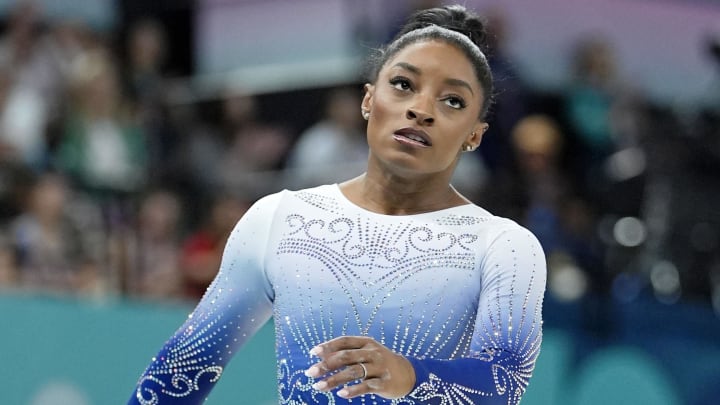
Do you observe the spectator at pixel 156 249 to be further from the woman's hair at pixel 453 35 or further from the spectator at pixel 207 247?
the woman's hair at pixel 453 35

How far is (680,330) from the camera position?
5.04 metres

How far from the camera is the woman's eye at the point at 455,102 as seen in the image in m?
2.58

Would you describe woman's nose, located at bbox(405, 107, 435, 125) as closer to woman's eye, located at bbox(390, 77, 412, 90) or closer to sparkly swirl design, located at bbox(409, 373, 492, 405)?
woman's eye, located at bbox(390, 77, 412, 90)

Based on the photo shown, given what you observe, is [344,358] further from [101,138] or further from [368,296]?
[101,138]

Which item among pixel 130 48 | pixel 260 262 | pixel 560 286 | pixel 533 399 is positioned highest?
pixel 130 48

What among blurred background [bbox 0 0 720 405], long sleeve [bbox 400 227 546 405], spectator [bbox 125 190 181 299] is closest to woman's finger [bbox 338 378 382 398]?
long sleeve [bbox 400 227 546 405]

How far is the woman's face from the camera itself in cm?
256

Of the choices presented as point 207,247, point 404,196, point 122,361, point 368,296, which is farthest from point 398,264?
point 207,247

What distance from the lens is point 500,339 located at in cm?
241

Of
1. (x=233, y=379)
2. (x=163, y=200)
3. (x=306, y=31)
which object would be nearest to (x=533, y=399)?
(x=233, y=379)

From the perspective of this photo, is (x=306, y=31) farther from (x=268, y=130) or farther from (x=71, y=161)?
(x=71, y=161)

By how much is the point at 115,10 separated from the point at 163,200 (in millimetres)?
1689

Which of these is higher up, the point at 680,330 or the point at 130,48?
the point at 130,48

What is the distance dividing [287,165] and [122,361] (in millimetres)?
1901
